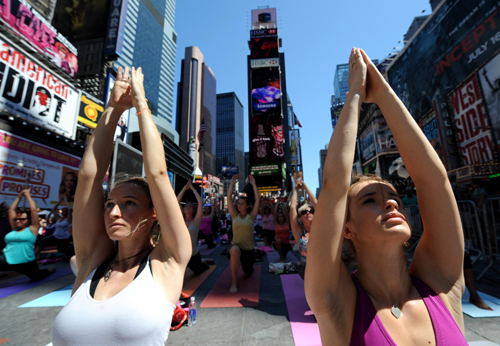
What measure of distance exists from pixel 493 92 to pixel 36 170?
34098mm

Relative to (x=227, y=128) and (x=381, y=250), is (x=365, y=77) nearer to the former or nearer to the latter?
(x=381, y=250)

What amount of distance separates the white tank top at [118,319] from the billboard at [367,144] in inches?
1606

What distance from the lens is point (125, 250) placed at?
1709 mm

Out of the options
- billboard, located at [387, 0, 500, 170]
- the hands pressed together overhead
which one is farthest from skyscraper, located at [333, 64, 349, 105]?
the hands pressed together overhead

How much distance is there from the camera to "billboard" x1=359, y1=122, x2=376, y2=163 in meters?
37.3

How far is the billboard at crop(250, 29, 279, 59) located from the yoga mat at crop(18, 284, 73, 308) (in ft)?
125

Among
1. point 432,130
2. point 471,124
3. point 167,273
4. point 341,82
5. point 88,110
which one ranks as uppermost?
point 341,82

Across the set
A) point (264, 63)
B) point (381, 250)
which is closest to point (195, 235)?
point (381, 250)

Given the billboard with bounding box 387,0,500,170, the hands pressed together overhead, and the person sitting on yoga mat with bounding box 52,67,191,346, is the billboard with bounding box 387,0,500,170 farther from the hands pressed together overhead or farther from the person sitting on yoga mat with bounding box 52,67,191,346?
the person sitting on yoga mat with bounding box 52,67,191,346

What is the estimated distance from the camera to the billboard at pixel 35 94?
12023 mm

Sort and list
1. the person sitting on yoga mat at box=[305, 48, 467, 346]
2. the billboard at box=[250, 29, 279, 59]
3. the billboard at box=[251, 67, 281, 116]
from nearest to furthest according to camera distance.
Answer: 1. the person sitting on yoga mat at box=[305, 48, 467, 346]
2. the billboard at box=[251, 67, 281, 116]
3. the billboard at box=[250, 29, 279, 59]

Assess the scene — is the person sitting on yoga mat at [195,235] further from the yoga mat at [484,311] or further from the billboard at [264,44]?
the billboard at [264,44]

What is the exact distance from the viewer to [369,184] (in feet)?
4.45

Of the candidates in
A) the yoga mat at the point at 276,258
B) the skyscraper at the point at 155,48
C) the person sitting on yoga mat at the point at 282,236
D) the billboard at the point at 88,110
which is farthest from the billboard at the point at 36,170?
the skyscraper at the point at 155,48
